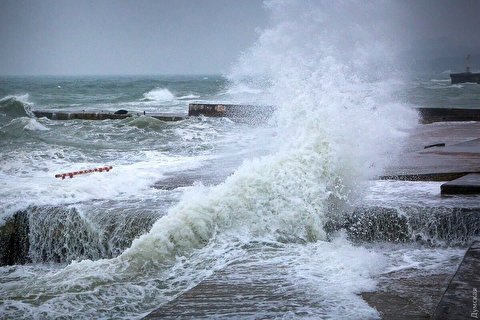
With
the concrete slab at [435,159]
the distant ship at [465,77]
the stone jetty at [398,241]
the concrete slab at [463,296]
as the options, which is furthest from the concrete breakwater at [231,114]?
the distant ship at [465,77]

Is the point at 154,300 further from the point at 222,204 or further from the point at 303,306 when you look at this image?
the point at 222,204

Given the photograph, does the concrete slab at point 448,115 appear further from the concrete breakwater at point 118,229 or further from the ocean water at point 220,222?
the concrete breakwater at point 118,229

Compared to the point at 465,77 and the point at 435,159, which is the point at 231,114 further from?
the point at 465,77

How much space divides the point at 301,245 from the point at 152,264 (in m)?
1.40

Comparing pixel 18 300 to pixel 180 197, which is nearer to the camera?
pixel 18 300

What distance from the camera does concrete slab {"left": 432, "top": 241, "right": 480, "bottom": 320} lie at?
10.5ft

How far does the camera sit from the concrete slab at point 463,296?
320 centimetres

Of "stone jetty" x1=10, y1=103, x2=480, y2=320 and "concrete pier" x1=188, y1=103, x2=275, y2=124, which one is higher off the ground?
"concrete pier" x1=188, y1=103, x2=275, y2=124

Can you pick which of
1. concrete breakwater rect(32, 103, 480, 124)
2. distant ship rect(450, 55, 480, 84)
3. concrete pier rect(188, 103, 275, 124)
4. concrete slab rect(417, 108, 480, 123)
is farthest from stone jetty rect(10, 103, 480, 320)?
distant ship rect(450, 55, 480, 84)

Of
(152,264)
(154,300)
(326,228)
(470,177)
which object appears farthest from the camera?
(470,177)

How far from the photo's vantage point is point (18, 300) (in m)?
4.42

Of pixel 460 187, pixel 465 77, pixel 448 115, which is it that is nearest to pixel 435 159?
pixel 460 187

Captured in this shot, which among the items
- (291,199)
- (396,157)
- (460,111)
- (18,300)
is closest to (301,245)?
(291,199)

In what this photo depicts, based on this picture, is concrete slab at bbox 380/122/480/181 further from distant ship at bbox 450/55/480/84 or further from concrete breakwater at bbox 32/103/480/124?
distant ship at bbox 450/55/480/84
